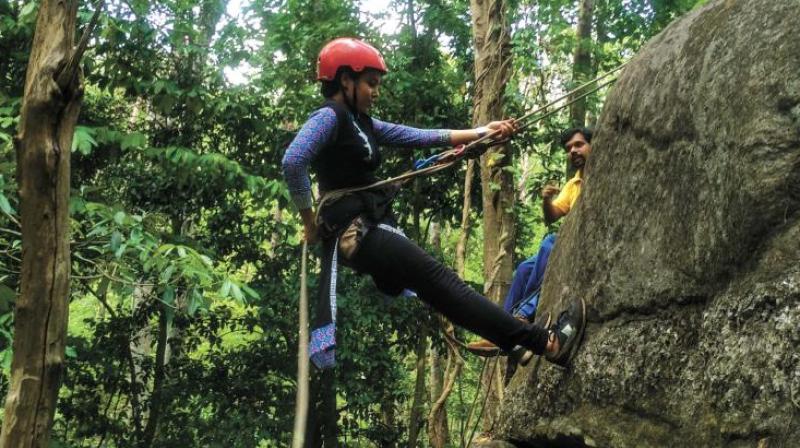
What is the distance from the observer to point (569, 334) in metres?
3.34

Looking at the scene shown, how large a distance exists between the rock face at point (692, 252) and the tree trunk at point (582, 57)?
514 cm

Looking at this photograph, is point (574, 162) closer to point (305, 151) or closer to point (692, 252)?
point (692, 252)

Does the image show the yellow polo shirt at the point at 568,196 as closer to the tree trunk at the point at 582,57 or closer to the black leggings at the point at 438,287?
the black leggings at the point at 438,287

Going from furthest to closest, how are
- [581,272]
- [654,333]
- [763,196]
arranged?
[581,272]
[654,333]
[763,196]

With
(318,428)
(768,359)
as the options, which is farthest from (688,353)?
(318,428)

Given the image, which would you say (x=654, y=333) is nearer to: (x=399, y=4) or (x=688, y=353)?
(x=688, y=353)

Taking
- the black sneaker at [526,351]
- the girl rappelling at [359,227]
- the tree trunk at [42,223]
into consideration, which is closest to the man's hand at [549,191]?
the black sneaker at [526,351]

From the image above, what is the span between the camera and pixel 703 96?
9.39 feet

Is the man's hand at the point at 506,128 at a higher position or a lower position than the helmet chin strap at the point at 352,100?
higher

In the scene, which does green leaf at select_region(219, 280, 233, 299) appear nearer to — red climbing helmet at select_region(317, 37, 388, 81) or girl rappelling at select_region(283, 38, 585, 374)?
girl rappelling at select_region(283, 38, 585, 374)

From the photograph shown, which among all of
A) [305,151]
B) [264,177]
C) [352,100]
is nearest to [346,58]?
[352,100]

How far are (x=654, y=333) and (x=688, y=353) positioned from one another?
8.7 inches

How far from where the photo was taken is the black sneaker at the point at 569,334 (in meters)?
3.33

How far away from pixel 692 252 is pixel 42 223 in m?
2.70
